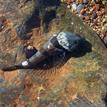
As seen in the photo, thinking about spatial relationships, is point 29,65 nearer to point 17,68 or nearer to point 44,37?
point 17,68

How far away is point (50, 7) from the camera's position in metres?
9.27

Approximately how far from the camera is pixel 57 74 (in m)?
8.01

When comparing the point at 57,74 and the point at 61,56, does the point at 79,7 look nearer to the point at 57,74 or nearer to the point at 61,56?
the point at 61,56

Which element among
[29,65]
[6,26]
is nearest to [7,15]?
[6,26]

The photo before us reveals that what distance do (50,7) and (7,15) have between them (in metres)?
1.24

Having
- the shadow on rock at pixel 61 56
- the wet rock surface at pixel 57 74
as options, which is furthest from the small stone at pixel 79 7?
the shadow on rock at pixel 61 56

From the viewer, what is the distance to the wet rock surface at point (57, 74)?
745 centimetres

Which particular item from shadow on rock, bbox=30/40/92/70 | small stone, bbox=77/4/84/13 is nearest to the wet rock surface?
shadow on rock, bbox=30/40/92/70

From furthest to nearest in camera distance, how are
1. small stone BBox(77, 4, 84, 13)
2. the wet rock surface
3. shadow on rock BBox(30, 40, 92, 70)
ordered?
small stone BBox(77, 4, 84, 13)
shadow on rock BBox(30, 40, 92, 70)
the wet rock surface

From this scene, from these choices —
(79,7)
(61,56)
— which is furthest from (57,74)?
(79,7)

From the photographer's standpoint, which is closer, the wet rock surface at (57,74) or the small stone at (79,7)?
the wet rock surface at (57,74)

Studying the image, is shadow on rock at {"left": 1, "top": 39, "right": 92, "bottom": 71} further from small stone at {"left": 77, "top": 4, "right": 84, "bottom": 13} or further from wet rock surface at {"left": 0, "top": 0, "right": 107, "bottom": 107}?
small stone at {"left": 77, "top": 4, "right": 84, "bottom": 13}

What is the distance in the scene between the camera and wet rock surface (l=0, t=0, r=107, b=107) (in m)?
7.45

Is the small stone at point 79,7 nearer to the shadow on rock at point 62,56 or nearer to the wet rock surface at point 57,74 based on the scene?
the wet rock surface at point 57,74
